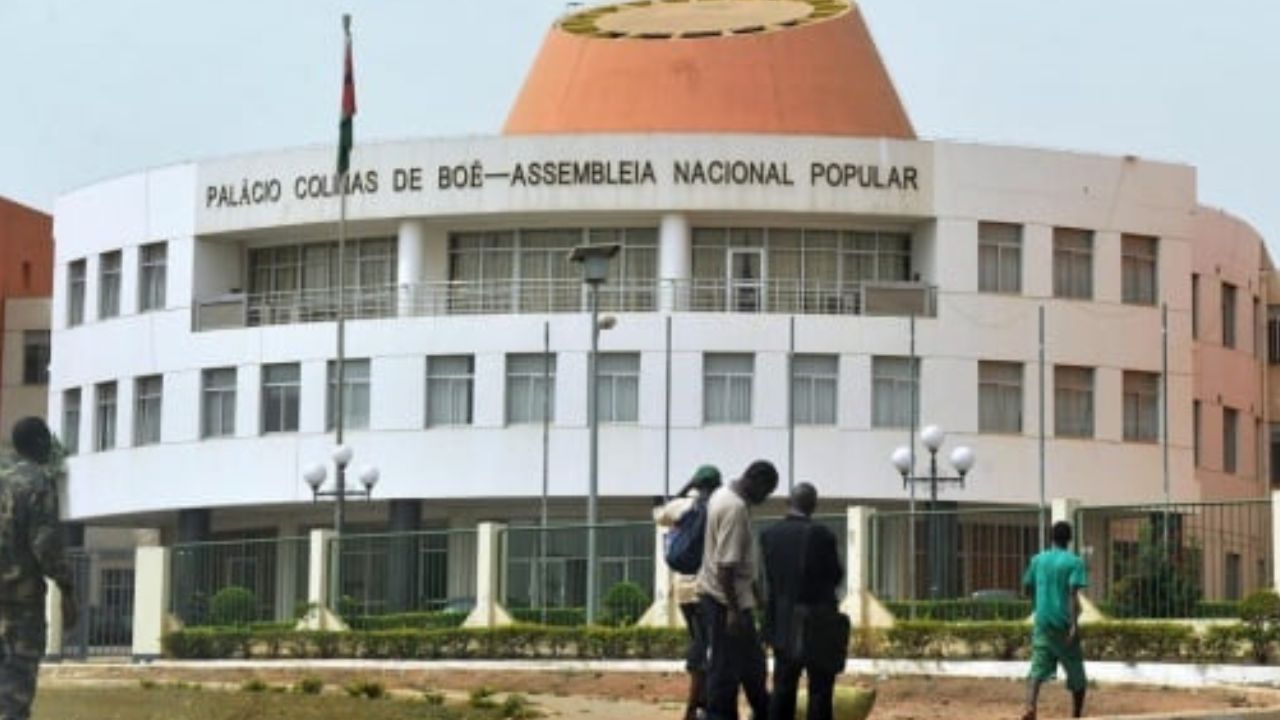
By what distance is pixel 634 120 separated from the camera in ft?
194

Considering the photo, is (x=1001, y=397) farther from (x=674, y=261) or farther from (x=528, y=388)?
(x=528, y=388)

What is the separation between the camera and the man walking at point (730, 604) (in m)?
16.4

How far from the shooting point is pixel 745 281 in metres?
58.2

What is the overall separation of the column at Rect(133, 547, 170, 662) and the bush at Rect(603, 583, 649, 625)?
9.12m

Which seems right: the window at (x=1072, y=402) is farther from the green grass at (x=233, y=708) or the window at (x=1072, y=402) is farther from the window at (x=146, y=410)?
the green grass at (x=233, y=708)

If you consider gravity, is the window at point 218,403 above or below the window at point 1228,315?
below

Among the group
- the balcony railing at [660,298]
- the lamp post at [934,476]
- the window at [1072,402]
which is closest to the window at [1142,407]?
the window at [1072,402]

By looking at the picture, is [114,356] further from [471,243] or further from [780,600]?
[780,600]

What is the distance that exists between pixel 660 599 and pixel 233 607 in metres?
9.37

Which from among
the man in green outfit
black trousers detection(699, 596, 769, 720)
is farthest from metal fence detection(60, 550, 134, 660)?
black trousers detection(699, 596, 769, 720)

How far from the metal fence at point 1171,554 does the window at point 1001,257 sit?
94.1ft

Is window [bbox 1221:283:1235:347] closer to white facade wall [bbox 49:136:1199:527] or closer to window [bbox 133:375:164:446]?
white facade wall [bbox 49:136:1199:527]

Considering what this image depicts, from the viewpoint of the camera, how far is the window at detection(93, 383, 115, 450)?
62.8 metres

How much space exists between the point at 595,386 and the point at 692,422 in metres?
12.7
